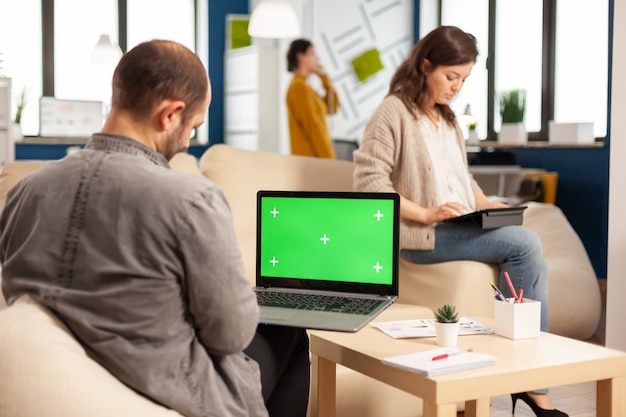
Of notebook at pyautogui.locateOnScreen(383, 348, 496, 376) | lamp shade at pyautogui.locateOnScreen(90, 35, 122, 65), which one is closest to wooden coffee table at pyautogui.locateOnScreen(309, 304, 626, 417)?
notebook at pyautogui.locateOnScreen(383, 348, 496, 376)

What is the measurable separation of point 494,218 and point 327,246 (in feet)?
2.64

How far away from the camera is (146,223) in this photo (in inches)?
51.2

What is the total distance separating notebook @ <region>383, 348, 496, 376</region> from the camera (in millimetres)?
1636

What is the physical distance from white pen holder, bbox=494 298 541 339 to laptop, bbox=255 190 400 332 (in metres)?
0.26

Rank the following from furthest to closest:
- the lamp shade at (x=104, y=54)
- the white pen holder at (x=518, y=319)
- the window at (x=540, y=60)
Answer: the lamp shade at (x=104, y=54) < the window at (x=540, y=60) < the white pen holder at (x=518, y=319)

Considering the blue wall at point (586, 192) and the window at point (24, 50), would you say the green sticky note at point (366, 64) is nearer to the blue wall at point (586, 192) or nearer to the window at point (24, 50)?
the blue wall at point (586, 192)

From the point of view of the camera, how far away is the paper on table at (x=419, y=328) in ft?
6.56

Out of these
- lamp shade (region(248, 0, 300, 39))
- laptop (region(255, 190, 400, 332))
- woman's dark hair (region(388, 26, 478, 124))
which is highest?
lamp shade (region(248, 0, 300, 39))

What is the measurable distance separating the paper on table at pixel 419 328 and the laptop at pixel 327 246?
0.07 meters

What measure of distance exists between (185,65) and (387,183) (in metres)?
1.62

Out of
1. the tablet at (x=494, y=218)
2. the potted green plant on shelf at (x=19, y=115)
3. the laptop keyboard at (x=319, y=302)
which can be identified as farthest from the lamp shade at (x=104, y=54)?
the laptop keyboard at (x=319, y=302)

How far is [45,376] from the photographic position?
4.35 feet

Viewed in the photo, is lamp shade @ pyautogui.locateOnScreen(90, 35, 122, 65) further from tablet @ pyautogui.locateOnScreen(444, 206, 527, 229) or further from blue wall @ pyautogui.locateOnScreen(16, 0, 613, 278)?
tablet @ pyautogui.locateOnScreen(444, 206, 527, 229)

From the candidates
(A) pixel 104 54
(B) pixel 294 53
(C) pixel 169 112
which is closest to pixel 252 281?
(C) pixel 169 112
